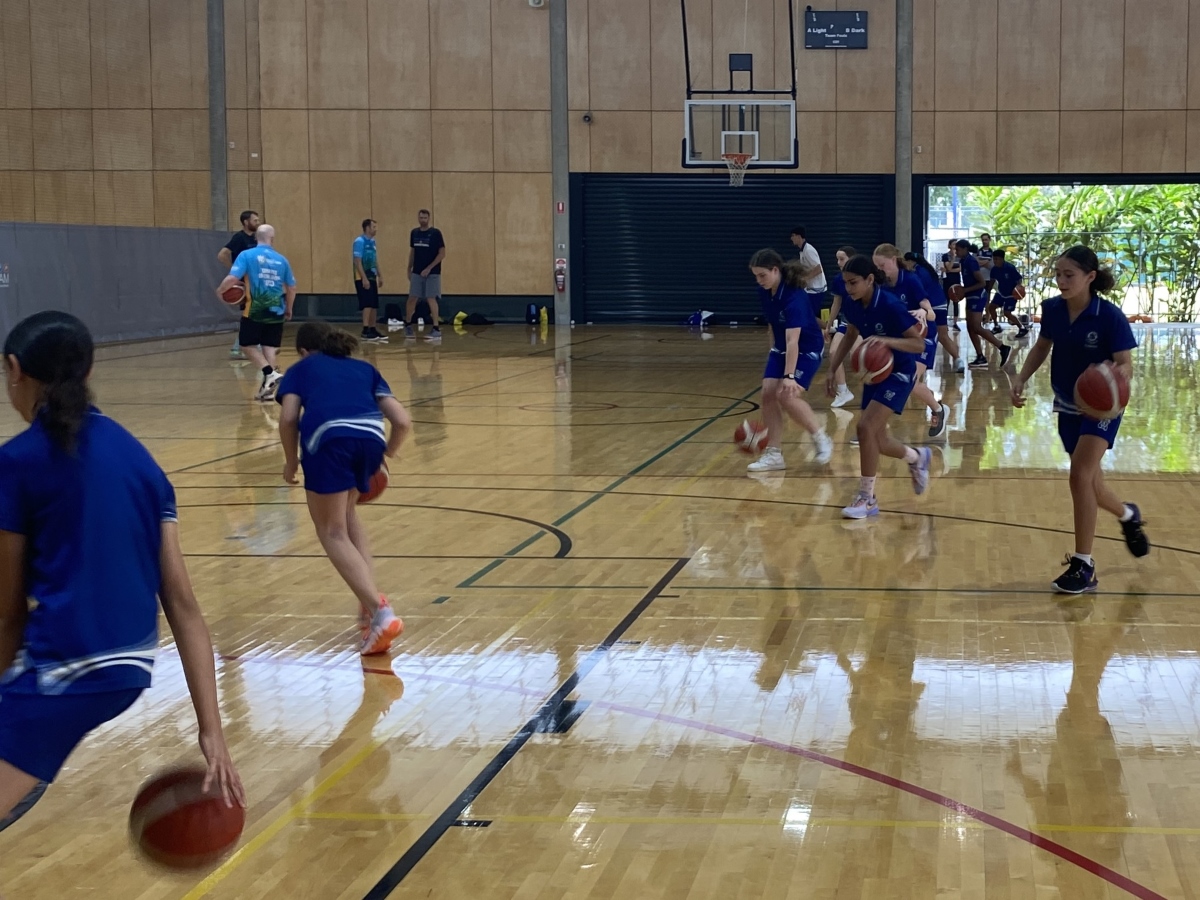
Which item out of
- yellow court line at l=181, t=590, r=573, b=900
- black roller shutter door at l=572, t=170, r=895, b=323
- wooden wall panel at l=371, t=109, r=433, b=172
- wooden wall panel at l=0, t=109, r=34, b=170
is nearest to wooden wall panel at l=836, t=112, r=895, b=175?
black roller shutter door at l=572, t=170, r=895, b=323

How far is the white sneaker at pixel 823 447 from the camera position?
1166 cm

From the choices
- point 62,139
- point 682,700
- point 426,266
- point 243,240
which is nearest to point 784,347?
point 682,700

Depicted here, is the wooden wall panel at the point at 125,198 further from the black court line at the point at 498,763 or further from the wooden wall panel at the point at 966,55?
the black court line at the point at 498,763

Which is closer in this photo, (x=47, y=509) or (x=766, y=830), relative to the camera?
(x=47, y=509)

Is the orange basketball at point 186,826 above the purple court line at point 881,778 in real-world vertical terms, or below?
above

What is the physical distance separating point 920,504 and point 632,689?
14.6 ft

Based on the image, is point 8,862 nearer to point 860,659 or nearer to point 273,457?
Result: point 860,659

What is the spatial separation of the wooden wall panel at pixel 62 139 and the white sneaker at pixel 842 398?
18.1 meters

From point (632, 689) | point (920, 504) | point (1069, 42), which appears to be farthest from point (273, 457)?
point (1069, 42)

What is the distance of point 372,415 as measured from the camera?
244 inches

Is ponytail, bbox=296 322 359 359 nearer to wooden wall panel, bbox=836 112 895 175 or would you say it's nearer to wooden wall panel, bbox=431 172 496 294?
wooden wall panel, bbox=431 172 496 294

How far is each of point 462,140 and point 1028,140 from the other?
11.0 meters

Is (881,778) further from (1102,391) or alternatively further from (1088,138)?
(1088,138)

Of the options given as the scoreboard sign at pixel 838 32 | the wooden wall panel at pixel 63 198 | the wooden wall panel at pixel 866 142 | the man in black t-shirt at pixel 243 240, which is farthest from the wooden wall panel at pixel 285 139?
the wooden wall panel at pixel 866 142
